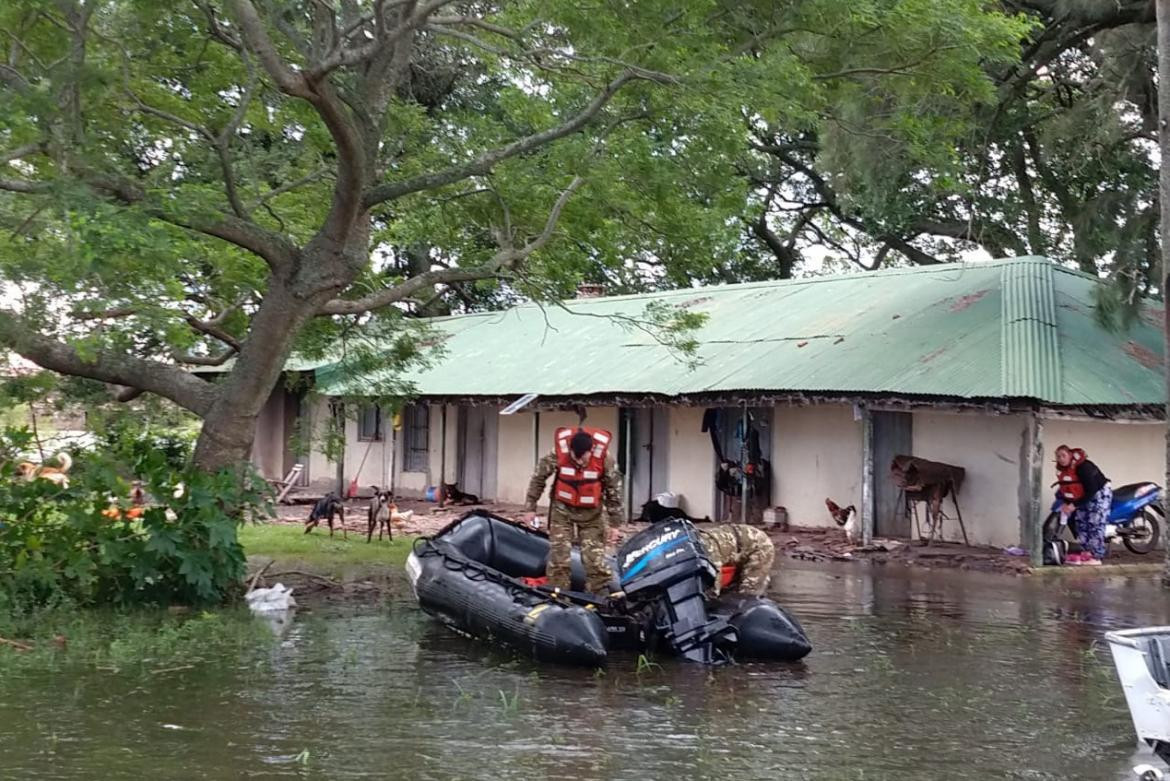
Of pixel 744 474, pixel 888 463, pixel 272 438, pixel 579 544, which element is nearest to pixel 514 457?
A: pixel 744 474

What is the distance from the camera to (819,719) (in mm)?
7766

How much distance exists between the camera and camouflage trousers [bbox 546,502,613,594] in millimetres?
10773

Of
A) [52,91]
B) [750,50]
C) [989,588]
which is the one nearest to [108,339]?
[52,91]

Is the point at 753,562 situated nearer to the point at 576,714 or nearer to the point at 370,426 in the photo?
the point at 576,714

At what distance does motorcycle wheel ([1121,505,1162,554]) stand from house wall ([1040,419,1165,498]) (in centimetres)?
62

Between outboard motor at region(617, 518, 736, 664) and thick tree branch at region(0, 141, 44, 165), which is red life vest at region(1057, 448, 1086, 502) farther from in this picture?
thick tree branch at region(0, 141, 44, 165)

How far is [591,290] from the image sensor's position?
27062 millimetres

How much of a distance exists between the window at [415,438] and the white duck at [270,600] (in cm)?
1386

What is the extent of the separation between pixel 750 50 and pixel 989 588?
6.55 metres

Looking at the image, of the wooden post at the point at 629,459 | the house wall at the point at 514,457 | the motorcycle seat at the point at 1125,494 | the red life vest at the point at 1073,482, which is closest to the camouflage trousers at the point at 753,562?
the red life vest at the point at 1073,482

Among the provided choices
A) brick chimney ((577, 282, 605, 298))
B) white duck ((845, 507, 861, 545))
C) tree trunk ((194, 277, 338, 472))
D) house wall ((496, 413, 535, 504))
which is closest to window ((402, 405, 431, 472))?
house wall ((496, 413, 535, 504))

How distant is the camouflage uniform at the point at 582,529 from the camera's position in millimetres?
10750

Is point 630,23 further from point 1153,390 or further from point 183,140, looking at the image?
point 1153,390

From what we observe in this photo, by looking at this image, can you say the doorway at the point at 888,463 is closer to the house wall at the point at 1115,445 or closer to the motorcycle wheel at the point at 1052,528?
the house wall at the point at 1115,445
